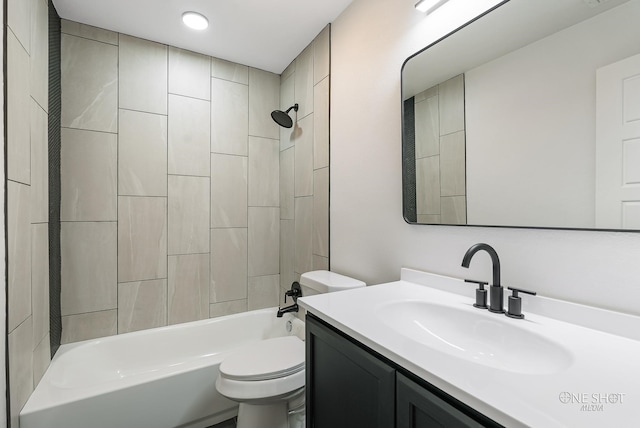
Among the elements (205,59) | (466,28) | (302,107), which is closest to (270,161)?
(302,107)

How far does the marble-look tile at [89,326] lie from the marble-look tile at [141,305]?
4 centimetres

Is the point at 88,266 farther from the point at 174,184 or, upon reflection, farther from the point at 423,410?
the point at 423,410

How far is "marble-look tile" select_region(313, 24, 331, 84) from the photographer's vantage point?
6.35ft

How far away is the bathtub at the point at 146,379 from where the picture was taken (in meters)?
1.37

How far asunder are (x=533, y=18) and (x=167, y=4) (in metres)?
1.86

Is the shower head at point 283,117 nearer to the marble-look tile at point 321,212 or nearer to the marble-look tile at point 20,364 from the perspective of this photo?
the marble-look tile at point 321,212

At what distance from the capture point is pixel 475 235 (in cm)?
108

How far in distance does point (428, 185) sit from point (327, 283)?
72cm

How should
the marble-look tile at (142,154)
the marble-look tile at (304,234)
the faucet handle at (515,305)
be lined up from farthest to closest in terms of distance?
1. the marble-look tile at (304,234)
2. the marble-look tile at (142,154)
3. the faucet handle at (515,305)

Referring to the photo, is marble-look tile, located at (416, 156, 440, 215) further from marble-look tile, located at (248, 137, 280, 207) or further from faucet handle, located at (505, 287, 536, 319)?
marble-look tile, located at (248, 137, 280, 207)

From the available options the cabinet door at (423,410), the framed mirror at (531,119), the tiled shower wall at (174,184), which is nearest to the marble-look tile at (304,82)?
the tiled shower wall at (174,184)

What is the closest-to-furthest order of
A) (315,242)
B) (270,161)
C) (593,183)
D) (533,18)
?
(593,183), (533,18), (315,242), (270,161)

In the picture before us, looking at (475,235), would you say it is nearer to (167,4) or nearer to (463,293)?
(463,293)

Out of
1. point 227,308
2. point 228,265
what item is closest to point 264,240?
point 228,265
